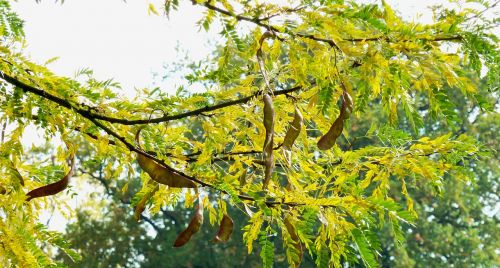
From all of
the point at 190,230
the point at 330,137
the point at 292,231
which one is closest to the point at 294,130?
the point at 330,137

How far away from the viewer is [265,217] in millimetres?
2475

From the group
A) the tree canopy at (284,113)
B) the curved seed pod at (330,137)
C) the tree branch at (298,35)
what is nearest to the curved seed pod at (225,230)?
the tree canopy at (284,113)

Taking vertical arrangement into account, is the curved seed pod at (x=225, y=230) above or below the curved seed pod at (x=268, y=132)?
below

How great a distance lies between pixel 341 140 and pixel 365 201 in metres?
16.0

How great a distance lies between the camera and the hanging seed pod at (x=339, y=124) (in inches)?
76.4

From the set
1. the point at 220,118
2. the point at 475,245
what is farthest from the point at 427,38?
the point at 475,245

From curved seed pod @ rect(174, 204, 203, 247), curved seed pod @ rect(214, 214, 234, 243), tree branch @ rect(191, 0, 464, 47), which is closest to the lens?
tree branch @ rect(191, 0, 464, 47)

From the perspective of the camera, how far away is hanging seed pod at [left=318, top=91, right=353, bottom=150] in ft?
6.37

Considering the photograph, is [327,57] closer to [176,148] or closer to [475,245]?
[176,148]

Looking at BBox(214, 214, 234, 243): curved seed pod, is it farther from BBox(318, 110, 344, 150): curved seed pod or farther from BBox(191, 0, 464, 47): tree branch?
BBox(191, 0, 464, 47): tree branch

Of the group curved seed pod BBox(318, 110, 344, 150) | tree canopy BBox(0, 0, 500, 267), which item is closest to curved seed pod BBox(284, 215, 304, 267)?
tree canopy BBox(0, 0, 500, 267)

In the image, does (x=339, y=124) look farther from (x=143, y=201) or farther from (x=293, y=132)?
(x=143, y=201)

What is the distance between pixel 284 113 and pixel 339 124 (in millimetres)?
597

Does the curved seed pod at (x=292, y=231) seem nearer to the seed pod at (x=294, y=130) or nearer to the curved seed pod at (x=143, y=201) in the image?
the seed pod at (x=294, y=130)
